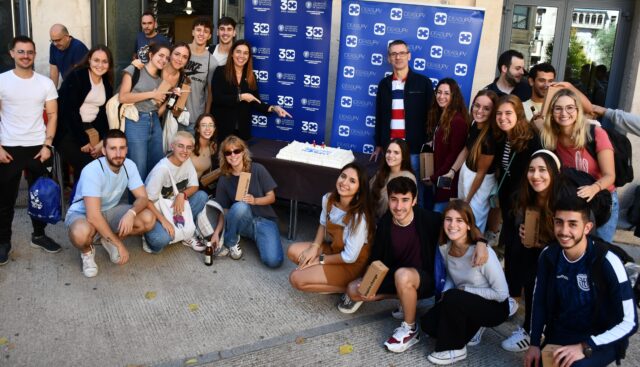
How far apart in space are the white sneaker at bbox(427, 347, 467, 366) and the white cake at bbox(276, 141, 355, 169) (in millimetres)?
2171

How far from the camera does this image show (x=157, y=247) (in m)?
5.16

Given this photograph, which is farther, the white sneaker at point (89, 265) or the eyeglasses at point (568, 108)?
the white sneaker at point (89, 265)

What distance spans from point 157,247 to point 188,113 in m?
1.36

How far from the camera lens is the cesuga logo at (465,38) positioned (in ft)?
19.2

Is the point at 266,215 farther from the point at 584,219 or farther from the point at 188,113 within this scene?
the point at 584,219

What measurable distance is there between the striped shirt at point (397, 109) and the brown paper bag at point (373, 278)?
2.12m

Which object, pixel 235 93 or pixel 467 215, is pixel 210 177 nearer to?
pixel 235 93

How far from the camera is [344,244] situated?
14.5ft

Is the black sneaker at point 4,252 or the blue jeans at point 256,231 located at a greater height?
the blue jeans at point 256,231

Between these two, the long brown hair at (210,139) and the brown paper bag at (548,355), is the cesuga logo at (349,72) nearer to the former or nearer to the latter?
the long brown hair at (210,139)

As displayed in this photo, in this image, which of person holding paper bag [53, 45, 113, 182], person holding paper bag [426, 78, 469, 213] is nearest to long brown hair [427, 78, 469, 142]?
person holding paper bag [426, 78, 469, 213]

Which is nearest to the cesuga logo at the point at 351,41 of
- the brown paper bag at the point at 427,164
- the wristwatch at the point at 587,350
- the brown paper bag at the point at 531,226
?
the brown paper bag at the point at 427,164

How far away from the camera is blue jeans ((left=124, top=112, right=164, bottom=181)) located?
17.7 feet

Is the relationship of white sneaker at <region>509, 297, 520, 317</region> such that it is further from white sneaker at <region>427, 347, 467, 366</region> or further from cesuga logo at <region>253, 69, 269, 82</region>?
cesuga logo at <region>253, 69, 269, 82</region>
